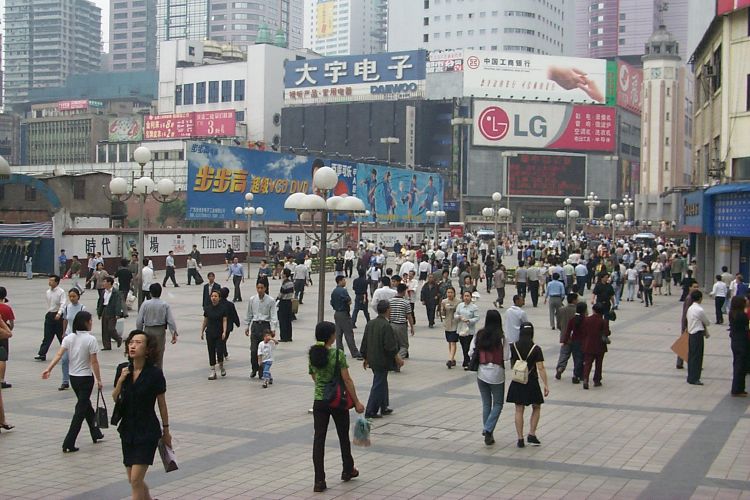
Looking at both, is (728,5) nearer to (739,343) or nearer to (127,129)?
(739,343)

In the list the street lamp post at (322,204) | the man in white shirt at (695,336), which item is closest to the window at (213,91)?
the street lamp post at (322,204)

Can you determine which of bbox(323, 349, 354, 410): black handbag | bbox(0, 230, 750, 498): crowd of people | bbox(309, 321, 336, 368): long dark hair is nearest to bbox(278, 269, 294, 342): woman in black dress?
bbox(0, 230, 750, 498): crowd of people

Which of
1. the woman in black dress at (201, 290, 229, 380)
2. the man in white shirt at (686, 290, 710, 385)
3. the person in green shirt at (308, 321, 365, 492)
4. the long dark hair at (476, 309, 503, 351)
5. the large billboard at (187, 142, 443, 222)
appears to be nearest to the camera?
the person in green shirt at (308, 321, 365, 492)

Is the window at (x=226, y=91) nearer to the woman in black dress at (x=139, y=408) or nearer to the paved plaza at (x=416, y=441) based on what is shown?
the paved plaza at (x=416, y=441)

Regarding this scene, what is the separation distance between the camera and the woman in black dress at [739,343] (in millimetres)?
13492

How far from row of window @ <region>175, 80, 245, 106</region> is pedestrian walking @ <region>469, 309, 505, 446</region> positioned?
372ft

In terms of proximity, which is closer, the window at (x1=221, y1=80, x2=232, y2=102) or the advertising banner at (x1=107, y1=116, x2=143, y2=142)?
the advertising banner at (x1=107, y1=116, x2=143, y2=142)

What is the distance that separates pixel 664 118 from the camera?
10412cm

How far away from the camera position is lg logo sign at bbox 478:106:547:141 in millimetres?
110438

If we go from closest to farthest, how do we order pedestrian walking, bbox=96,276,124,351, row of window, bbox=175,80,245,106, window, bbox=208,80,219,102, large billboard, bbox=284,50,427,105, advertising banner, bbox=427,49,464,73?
pedestrian walking, bbox=96,276,124,351 → large billboard, bbox=284,50,427,105 → advertising banner, bbox=427,49,464,73 → row of window, bbox=175,80,245,106 → window, bbox=208,80,219,102

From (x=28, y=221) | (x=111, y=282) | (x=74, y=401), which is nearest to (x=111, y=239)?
(x=28, y=221)

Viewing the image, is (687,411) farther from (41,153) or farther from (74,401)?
(41,153)

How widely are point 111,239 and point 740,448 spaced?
32.6 metres

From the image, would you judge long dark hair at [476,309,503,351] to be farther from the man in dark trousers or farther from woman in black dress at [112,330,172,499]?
woman in black dress at [112,330,172,499]
